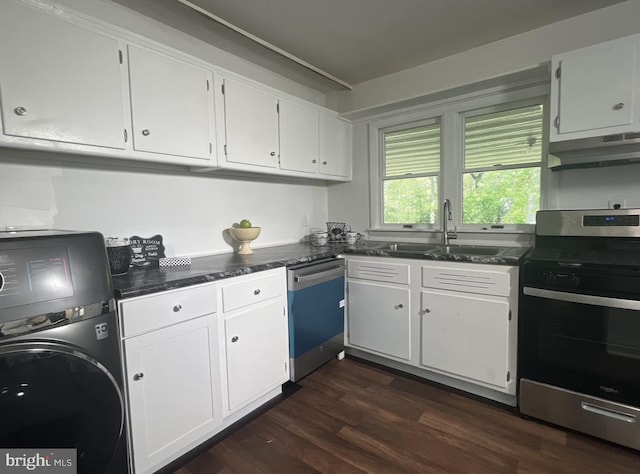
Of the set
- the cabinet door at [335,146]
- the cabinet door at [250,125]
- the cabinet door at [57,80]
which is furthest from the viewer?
the cabinet door at [335,146]

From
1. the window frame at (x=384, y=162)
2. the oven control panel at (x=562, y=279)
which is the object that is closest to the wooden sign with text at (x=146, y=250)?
the window frame at (x=384, y=162)

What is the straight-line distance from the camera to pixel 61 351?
1057 mm

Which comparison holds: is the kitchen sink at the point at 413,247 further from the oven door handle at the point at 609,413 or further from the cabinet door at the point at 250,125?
the oven door handle at the point at 609,413

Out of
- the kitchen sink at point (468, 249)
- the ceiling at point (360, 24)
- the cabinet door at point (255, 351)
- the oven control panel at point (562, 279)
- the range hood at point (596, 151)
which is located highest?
the ceiling at point (360, 24)

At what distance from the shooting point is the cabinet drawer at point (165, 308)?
1361 mm

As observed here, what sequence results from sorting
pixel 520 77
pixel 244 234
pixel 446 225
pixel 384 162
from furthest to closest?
pixel 384 162, pixel 446 225, pixel 244 234, pixel 520 77

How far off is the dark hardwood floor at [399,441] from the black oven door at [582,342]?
30 cm

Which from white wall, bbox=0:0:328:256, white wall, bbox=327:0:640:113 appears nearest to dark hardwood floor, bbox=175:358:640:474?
white wall, bbox=0:0:328:256

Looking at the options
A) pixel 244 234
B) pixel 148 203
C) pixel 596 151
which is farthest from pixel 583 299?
pixel 148 203

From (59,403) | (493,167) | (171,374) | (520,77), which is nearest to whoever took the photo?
(59,403)

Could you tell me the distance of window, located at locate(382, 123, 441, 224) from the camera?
9.42 ft

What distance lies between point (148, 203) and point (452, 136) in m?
2.40

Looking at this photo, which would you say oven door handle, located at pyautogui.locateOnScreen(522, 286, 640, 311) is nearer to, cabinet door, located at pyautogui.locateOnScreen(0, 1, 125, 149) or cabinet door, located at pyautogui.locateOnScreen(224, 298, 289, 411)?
cabinet door, located at pyautogui.locateOnScreen(224, 298, 289, 411)

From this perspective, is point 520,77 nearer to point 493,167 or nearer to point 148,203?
point 493,167
